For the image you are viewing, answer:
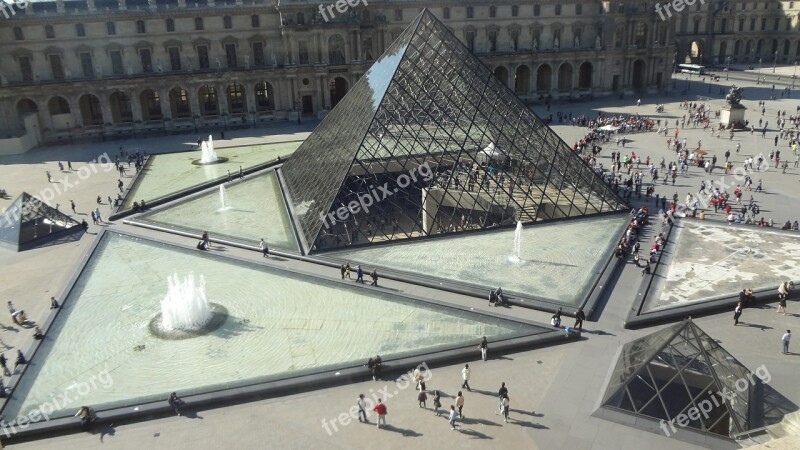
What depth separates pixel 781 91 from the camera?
61.7 metres

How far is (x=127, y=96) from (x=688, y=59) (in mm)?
74243

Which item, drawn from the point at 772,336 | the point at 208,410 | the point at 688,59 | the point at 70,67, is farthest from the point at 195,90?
the point at 688,59

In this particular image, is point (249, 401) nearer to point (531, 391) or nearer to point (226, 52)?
point (531, 391)

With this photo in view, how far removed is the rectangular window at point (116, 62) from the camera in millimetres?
48750

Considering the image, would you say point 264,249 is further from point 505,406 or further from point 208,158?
point 208,158

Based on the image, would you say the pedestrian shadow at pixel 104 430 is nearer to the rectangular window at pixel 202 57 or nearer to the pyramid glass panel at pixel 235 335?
the pyramid glass panel at pixel 235 335

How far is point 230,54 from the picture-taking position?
169ft

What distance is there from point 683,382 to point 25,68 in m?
50.9

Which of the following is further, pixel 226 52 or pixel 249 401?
pixel 226 52

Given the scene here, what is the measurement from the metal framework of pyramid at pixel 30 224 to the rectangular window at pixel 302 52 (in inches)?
1137

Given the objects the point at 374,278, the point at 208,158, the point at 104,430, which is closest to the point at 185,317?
the point at 104,430

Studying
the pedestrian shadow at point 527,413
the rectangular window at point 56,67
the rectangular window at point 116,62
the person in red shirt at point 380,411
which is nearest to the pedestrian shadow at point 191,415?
the person in red shirt at point 380,411

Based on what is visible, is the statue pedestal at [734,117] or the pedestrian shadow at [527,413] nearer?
the pedestrian shadow at [527,413]

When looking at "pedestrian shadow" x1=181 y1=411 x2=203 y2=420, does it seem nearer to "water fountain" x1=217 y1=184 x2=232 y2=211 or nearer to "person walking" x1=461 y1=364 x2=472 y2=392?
"person walking" x1=461 y1=364 x2=472 y2=392
